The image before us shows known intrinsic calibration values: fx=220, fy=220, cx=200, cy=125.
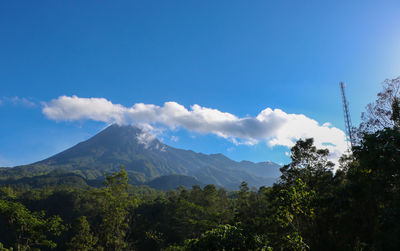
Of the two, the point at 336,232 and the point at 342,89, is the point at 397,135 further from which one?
the point at 342,89

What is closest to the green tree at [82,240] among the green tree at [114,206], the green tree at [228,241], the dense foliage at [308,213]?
the dense foliage at [308,213]

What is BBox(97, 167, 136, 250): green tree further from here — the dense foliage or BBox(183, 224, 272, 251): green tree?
BBox(183, 224, 272, 251): green tree

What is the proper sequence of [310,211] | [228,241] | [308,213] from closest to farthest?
[228,241] → [310,211] → [308,213]

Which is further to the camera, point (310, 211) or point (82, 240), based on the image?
Result: point (82, 240)

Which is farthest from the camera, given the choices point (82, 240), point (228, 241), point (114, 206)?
point (82, 240)

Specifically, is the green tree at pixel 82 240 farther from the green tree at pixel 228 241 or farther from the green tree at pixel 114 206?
the green tree at pixel 228 241

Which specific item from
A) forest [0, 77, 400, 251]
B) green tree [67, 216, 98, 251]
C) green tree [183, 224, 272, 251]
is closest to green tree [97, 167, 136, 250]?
forest [0, 77, 400, 251]

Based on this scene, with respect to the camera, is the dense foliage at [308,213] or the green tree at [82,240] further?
the green tree at [82,240]

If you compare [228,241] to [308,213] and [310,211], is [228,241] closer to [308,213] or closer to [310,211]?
[310,211]

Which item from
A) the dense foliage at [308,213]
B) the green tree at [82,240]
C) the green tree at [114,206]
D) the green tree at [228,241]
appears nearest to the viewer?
the green tree at [228,241]

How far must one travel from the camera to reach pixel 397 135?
24.4ft

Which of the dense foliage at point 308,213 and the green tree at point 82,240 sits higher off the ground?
the dense foliage at point 308,213

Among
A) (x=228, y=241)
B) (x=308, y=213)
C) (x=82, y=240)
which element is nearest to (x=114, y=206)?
(x=82, y=240)

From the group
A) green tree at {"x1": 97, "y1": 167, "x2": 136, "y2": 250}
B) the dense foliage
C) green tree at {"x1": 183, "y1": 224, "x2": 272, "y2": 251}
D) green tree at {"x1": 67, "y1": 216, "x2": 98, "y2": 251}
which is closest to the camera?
green tree at {"x1": 183, "y1": 224, "x2": 272, "y2": 251}
